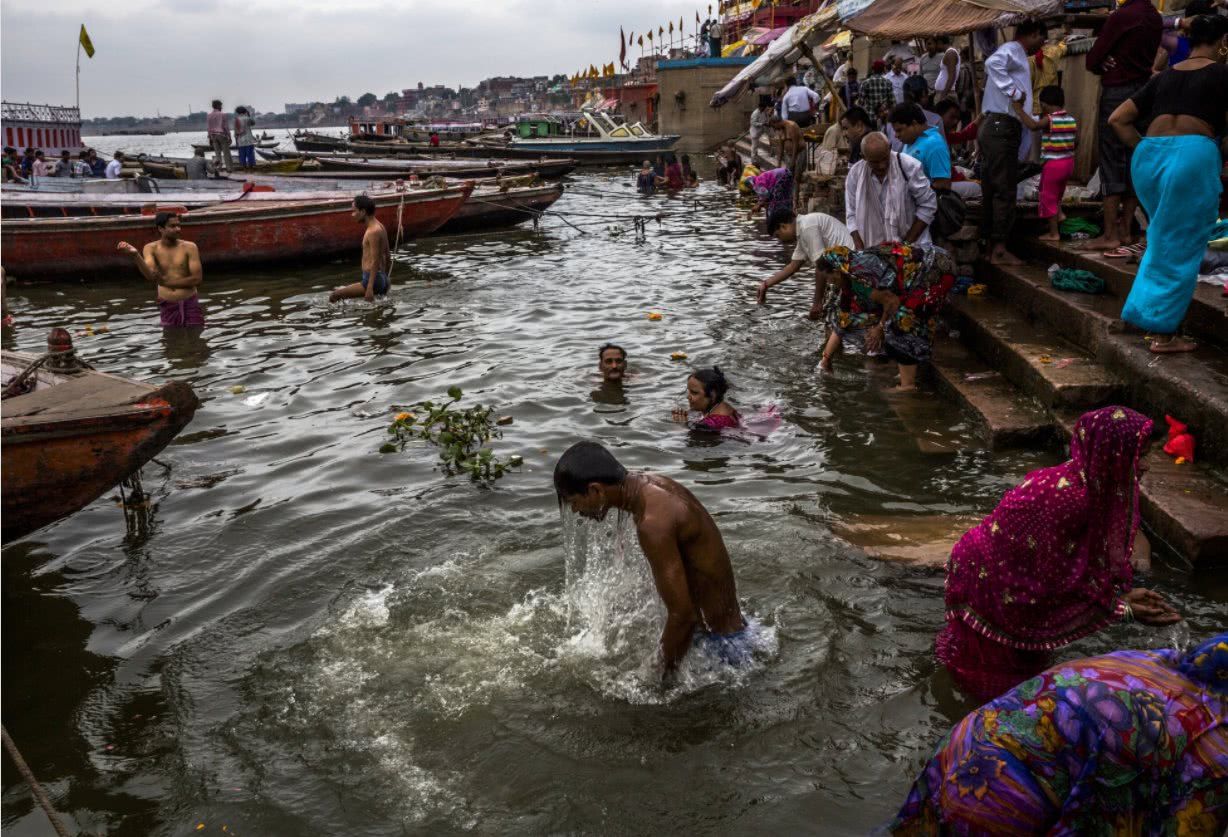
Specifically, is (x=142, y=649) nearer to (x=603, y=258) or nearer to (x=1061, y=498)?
(x=1061, y=498)

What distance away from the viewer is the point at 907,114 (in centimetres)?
792

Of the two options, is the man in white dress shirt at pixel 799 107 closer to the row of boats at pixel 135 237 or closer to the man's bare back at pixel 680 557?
the row of boats at pixel 135 237

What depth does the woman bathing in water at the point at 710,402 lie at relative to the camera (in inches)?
279

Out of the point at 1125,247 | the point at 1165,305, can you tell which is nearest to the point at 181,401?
the point at 1165,305

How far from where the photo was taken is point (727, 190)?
2602 centimetres

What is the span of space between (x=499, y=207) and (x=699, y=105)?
2490cm

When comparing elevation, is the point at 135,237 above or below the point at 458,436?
above

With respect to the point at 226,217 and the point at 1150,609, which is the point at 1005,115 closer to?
the point at 1150,609

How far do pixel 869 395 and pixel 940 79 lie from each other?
6004 mm

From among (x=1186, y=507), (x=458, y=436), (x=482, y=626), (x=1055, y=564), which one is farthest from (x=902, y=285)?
(x=1055, y=564)

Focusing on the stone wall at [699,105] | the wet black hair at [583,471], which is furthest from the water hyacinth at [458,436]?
the stone wall at [699,105]

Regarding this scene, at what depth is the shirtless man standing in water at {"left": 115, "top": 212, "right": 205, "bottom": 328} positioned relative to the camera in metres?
10.1

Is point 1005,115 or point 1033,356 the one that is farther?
point 1005,115

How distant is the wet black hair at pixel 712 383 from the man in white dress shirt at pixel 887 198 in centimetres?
208
